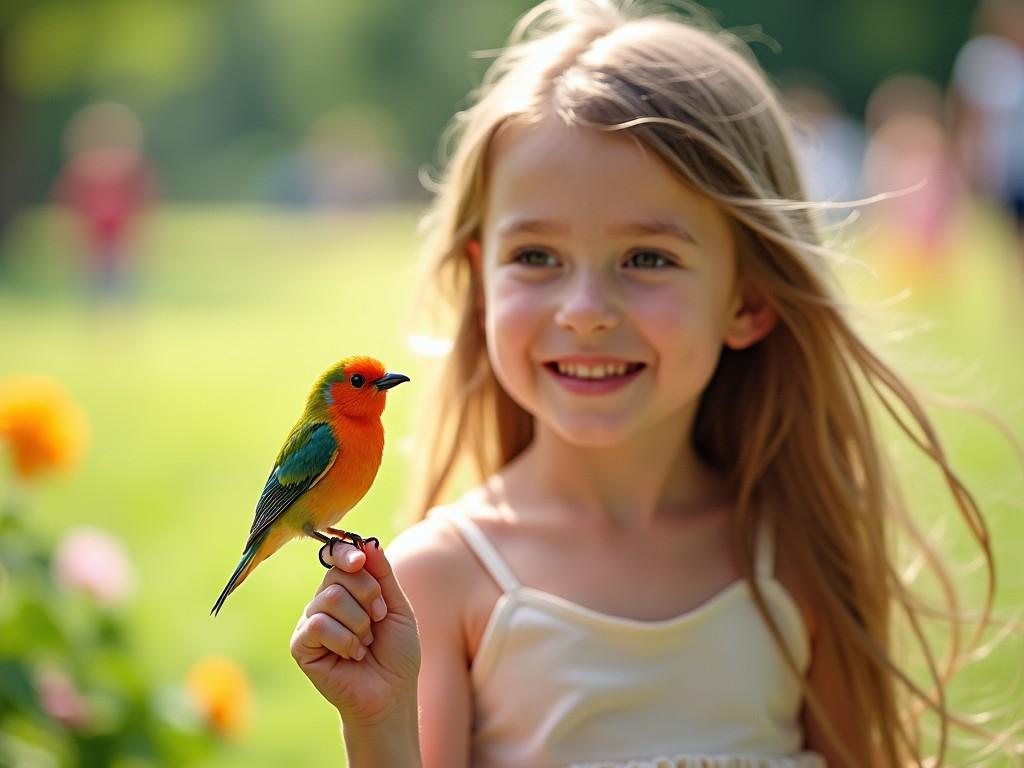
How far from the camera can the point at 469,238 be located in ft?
9.71

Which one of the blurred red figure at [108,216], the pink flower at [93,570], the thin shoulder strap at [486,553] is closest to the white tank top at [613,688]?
the thin shoulder strap at [486,553]

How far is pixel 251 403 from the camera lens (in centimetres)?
1035

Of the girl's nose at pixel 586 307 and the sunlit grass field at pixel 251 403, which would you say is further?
the sunlit grass field at pixel 251 403

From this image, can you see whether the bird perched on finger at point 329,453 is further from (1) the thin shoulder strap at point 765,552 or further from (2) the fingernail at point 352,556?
(1) the thin shoulder strap at point 765,552

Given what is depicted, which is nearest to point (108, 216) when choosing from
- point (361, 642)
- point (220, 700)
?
point (220, 700)

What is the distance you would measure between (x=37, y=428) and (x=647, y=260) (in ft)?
5.57

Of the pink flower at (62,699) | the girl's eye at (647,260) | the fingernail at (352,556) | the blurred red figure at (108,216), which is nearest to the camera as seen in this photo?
the fingernail at (352,556)

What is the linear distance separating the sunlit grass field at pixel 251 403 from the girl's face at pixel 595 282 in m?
0.54

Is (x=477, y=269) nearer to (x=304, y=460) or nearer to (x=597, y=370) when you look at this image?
(x=597, y=370)

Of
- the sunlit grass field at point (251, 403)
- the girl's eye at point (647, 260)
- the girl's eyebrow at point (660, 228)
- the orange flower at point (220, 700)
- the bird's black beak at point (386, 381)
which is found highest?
the girl's eyebrow at point (660, 228)

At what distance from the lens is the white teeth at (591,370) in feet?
8.70

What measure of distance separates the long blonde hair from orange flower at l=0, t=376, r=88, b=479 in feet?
3.23

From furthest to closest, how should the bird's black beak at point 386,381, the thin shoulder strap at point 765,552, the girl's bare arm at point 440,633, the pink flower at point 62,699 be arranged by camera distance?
the pink flower at point 62,699, the thin shoulder strap at point 765,552, the girl's bare arm at point 440,633, the bird's black beak at point 386,381

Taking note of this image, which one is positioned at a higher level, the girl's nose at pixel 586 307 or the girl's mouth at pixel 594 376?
the girl's nose at pixel 586 307
